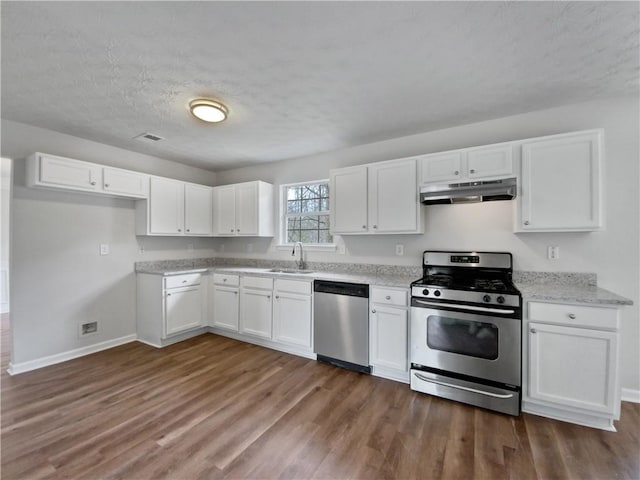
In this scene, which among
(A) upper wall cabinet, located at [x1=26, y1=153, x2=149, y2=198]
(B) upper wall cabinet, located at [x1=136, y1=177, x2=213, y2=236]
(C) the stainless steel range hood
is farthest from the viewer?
(B) upper wall cabinet, located at [x1=136, y1=177, x2=213, y2=236]

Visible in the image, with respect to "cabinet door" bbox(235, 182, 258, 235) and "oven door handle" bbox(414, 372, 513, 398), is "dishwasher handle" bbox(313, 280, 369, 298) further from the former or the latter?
"cabinet door" bbox(235, 182, 258, 235)

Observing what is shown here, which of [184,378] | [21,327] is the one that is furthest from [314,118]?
[21,327]

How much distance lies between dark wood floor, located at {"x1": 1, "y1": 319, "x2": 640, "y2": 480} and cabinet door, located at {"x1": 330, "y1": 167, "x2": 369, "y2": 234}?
1.58 meters

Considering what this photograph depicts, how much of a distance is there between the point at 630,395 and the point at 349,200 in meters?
2.97

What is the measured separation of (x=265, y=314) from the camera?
11.4 feet

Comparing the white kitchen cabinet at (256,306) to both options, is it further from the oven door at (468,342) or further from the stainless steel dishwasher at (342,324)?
the oven door at (468,342)

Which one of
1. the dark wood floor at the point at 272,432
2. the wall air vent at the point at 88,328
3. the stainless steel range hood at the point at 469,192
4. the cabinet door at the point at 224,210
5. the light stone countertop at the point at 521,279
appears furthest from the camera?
the cabinet door at the point at 224,210

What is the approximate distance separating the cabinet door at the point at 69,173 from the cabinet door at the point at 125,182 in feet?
0.22

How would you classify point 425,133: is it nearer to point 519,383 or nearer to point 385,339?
point 385,339

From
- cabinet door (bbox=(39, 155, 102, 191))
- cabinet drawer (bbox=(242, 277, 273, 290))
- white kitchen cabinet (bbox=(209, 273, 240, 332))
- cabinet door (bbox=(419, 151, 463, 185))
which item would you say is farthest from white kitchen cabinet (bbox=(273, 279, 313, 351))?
cabinet door (bbox=(39, 155, 102, 191))

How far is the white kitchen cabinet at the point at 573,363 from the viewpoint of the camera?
6.35 feet

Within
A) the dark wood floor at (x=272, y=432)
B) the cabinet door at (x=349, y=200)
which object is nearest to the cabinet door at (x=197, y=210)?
the dark wood floor at (x=272, y=432)

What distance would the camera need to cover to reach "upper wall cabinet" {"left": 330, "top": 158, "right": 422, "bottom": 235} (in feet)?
9.61

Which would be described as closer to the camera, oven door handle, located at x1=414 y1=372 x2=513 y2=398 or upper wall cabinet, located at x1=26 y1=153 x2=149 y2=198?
oven door handle, located at x1=414 y1=372 x2=513 y2=398
